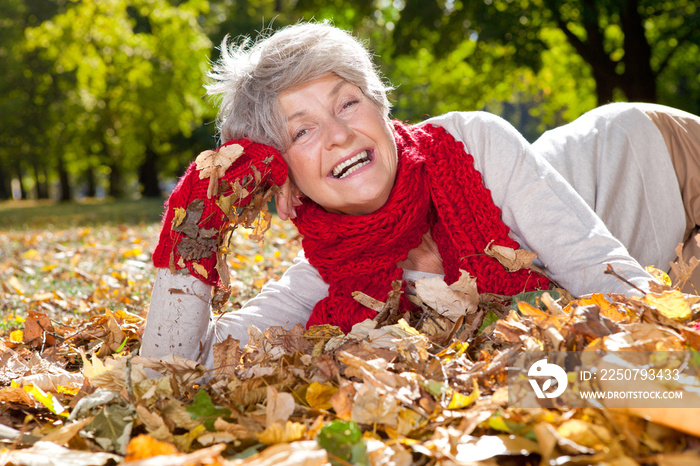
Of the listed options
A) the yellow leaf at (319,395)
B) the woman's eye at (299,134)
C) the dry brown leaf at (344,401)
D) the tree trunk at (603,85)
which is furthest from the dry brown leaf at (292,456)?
the tree trunk at (603,85)

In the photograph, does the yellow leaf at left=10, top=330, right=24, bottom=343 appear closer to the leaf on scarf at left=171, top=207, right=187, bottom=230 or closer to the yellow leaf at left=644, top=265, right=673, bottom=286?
the leaf on scarf at left=171, top=207, right=187, bottom=230

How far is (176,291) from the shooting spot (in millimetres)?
2330

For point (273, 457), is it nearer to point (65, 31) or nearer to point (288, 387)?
point (288, 387)

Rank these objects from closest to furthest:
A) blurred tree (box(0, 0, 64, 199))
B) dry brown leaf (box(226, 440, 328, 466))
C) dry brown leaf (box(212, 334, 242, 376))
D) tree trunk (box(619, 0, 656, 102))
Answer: dry brown leaf (box(226, 440, 328, 466)), dry brown leaf (box(212, 334, 242, 376)), tree trunk (box(619, 0, 656, 102)), blurred tree (box(0, 0, 64, 199))

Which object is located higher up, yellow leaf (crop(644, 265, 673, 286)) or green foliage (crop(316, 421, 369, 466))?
yellow leaf (crop(644, 265, 673, 286))

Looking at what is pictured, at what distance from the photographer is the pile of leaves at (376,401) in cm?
116

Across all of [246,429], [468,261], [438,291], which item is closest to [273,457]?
[246,429]

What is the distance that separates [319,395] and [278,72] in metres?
1.40

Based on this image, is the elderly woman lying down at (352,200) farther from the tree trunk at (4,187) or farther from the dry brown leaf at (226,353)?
the tree trunk at (4,187)

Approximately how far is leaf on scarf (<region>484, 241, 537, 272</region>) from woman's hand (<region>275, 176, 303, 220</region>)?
851mm

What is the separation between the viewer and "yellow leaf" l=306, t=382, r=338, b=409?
1536 millimetres

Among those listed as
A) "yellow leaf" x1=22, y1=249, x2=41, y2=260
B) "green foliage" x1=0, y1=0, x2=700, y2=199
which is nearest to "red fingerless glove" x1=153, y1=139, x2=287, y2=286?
"yellow leaf" x1=22, y1=249, x2=41, y2=260

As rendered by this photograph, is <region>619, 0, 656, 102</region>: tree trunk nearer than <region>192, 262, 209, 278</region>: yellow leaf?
No

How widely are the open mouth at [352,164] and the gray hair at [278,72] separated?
0.23m
